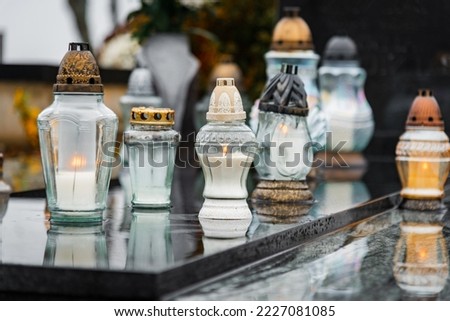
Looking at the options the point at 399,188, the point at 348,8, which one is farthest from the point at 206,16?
the point at 399,188

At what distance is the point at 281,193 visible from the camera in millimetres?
5070

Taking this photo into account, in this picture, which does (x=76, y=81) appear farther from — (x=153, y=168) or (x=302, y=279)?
(x=302, y=279)

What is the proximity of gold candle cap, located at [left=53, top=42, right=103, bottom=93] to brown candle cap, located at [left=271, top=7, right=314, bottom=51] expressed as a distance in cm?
241

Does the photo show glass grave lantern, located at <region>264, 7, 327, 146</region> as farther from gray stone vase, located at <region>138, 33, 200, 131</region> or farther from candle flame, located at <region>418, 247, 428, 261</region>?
candle flame, located at <region>418, 247, 428, 261</region>

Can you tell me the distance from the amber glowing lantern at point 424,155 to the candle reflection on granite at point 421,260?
39 centimetres

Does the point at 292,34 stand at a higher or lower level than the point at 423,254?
higher

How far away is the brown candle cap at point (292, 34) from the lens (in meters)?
6.45

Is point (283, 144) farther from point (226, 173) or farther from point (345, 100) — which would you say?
point (345, 100)

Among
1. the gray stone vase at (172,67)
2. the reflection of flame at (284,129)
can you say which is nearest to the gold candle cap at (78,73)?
the reflection of flame at (284,129)

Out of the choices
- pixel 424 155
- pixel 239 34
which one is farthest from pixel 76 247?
pixel 239 34

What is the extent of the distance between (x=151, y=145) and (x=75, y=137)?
1.41 feet

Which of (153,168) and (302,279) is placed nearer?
(302,279)

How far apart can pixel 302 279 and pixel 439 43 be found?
5814 mm

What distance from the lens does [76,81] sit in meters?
4.20
